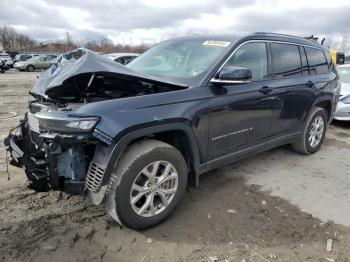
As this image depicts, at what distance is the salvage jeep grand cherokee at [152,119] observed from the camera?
113 inches

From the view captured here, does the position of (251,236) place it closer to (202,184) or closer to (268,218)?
(268,218)

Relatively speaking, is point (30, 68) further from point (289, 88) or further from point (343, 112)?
point (289, 88)

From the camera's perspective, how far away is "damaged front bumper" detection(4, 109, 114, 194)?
9.09 feet

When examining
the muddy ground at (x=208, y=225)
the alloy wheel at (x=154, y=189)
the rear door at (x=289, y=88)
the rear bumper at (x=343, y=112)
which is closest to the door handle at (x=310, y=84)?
the rear door at (x=289, y=88)

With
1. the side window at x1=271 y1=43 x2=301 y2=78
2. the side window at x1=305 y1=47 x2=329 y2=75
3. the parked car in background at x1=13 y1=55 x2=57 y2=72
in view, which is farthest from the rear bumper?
the parked car in background at x1=13 y1=55 x2=57 y2=72

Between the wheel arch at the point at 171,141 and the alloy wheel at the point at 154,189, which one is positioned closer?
the wheel arch at the point at 171,141

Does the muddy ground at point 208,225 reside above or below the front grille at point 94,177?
below

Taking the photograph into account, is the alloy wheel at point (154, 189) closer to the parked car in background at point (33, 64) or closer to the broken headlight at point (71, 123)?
the broken headlight at point (71, 123)

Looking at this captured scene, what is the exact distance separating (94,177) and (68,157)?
28cm

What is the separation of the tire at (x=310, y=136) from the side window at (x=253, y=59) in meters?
1.51

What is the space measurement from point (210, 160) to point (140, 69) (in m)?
1.45

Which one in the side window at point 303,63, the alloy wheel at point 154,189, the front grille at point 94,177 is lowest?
the alloy wheel at point 154,189

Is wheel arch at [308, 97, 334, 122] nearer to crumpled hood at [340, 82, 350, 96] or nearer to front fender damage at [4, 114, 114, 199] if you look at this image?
crumpled hood at [340, 82, 350, 96]

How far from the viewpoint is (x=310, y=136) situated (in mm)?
5535
